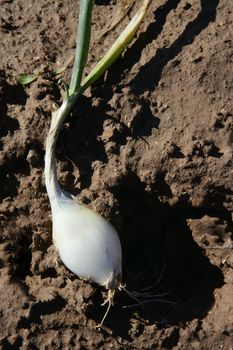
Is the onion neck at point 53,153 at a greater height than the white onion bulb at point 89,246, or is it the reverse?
the onion neck at point 53,153

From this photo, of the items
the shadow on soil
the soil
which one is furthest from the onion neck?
the shadow on soil

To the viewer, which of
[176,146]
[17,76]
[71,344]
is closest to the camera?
[71,344]

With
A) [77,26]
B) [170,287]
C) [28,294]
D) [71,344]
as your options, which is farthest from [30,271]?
[77,26]

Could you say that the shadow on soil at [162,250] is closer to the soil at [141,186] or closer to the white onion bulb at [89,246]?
the soil at [141,186]

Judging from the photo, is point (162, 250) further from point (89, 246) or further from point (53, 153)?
point (53, 153)

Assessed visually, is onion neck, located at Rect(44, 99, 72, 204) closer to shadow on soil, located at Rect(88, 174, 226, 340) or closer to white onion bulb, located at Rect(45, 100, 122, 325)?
white onion bulb, located at Rect(45, 100, 122, 325)

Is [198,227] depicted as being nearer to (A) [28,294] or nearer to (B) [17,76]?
(A) [28,294]

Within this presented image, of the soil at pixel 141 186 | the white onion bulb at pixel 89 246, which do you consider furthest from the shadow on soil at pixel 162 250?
the white onion bulb at pixel 89 246

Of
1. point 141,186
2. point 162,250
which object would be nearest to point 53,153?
point 141,186
